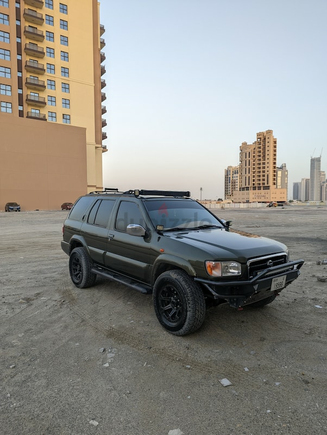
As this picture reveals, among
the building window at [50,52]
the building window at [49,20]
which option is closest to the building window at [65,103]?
the building window at [50,52]

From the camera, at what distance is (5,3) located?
46.1 meters

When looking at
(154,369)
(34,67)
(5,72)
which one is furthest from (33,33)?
(154,369)

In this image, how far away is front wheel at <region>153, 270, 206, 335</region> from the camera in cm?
342

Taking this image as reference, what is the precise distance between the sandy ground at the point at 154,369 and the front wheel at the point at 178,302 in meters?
0.20

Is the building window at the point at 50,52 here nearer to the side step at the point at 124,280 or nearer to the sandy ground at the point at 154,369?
the side step at the point at 124,280

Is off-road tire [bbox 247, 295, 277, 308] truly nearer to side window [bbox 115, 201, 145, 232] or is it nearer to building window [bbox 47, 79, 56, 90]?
side window [bbox 115, 201, 145, 232]

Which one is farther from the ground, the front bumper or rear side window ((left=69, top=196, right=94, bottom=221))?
rear side window ((left=69, top=196, right=94, bottom=221))

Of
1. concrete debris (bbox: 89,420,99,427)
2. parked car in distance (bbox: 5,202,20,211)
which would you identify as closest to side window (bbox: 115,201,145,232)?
concrete debris (bbox: 89,420,99,427)

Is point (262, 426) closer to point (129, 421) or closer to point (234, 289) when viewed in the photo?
point (129, 421)

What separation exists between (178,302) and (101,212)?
256cm

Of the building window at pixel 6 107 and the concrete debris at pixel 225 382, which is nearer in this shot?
the concrete debris at pixel 225 382

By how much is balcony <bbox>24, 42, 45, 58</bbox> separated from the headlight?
57997 millimetres

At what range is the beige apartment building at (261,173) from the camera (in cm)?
14227

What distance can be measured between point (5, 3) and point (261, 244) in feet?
202
